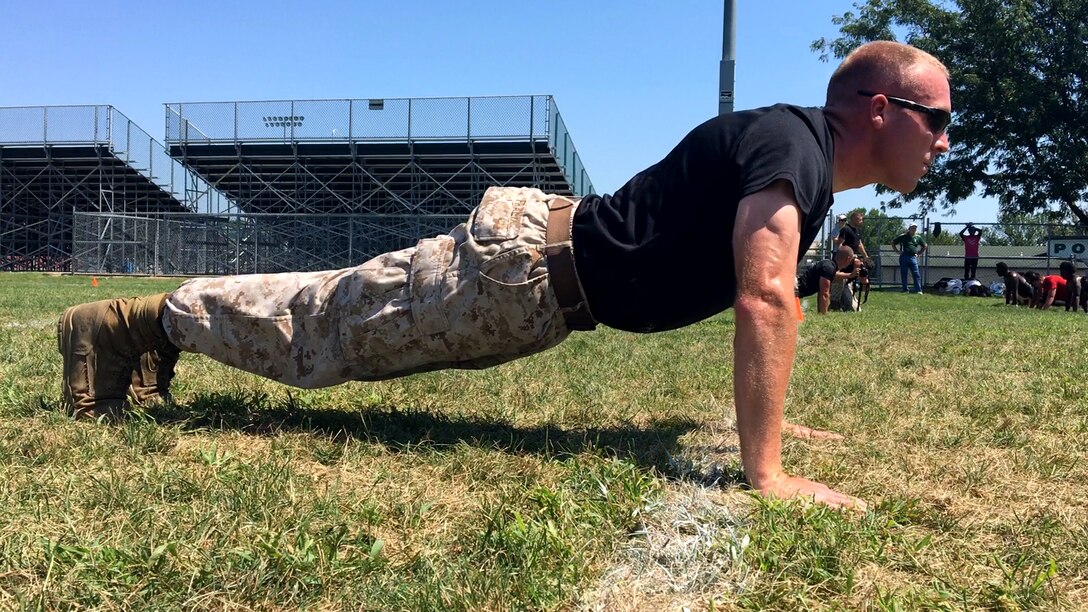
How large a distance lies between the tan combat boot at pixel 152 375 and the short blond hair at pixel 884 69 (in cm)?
268

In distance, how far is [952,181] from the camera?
27.0 meters

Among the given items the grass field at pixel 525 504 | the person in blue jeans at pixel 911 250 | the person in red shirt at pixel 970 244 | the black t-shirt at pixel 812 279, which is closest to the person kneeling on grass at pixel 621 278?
the grass field at pixel 525 504

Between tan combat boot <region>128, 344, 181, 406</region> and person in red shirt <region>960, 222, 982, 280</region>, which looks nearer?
tan combat boot <region>128, 344, 181, 406</region>

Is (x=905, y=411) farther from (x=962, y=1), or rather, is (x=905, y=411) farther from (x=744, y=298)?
(x=962, y=1)

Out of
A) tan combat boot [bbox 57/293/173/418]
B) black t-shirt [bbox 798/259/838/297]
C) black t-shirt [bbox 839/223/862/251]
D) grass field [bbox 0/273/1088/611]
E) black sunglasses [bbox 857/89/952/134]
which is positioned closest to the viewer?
grass field [bbox 0/273/1088/611]

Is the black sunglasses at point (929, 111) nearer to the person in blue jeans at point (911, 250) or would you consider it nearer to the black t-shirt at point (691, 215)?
the black t-shirt at point (691, 215)

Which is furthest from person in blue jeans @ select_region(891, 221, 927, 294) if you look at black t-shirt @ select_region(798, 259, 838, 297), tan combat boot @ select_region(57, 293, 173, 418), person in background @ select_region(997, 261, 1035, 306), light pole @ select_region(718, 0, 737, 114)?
tan combat boot @ select_region(57, 293, 173, 418)

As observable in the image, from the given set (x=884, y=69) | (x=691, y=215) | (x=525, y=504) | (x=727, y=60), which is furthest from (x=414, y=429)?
(x=727, y=60)

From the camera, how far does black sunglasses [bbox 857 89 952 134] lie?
254 cm

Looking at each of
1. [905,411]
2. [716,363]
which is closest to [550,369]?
[716,363]

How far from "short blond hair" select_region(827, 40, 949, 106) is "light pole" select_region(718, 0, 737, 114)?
7079 mm

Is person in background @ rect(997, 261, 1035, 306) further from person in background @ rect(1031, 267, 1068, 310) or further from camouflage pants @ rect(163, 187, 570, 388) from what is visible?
camouflage pants @ rect(163, 187, 570, 388)

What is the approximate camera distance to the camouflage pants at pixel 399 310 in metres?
2.69

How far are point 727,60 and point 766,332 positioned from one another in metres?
8.01
